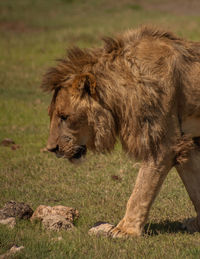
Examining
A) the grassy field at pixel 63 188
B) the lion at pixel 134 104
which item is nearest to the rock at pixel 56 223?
the grassy field at pixel 63 188

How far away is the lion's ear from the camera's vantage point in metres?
4.16

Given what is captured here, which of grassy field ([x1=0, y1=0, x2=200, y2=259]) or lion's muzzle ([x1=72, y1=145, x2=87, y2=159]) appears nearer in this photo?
grassy field ([x1=0, y1=0, x2=200, y2=259])

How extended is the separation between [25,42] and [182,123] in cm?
1283

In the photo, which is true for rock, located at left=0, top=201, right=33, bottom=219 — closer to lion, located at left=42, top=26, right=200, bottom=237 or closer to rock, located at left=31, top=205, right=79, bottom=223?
rock, located at left=31, top=205, right=79, bottom=223

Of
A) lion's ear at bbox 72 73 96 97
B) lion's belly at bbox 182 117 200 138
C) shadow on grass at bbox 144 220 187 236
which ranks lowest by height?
shadow on grass at bbox 144 220 187 236

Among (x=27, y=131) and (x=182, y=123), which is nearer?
(x=182, y=123)

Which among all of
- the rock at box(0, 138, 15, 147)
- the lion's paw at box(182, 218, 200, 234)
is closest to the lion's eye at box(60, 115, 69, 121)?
the lion's paw at box(182, 218, 200, 234)

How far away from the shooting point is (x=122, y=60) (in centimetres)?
423

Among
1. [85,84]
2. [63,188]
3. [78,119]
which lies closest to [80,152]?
[78,119]

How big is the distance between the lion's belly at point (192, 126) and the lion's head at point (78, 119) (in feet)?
1.84

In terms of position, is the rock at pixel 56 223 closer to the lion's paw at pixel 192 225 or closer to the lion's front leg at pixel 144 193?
the lion's front leg at pixel 144 193

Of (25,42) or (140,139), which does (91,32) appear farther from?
(140,139)

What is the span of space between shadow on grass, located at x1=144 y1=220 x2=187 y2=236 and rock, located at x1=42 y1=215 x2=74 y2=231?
664mm

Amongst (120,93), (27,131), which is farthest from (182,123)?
(27,131)
